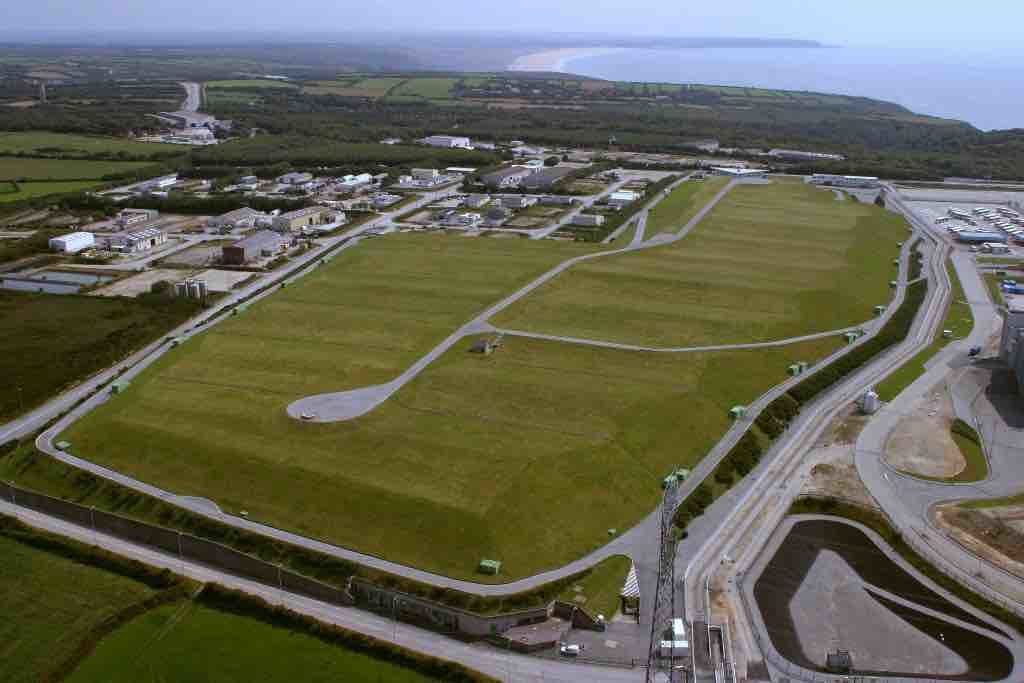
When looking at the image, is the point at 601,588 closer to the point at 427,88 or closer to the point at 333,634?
the point at 333,634

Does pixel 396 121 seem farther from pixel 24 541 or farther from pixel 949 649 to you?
pixel 949 649

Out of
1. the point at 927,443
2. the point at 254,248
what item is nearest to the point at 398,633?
the point at 927,443

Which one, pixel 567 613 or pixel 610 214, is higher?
pixel 610 214

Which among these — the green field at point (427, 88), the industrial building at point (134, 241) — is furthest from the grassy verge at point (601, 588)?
the green field at point (427, 88)

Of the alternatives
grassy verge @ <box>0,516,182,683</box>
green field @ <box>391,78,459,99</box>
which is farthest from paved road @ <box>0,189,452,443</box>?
green field @ <box>391,78,459,99</box>

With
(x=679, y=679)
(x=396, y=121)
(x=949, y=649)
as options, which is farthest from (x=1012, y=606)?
(x=396, y=121)

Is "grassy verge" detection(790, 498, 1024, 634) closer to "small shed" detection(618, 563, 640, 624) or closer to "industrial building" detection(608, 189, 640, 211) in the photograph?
"small shed" detection(618, 563, 640, 624)
